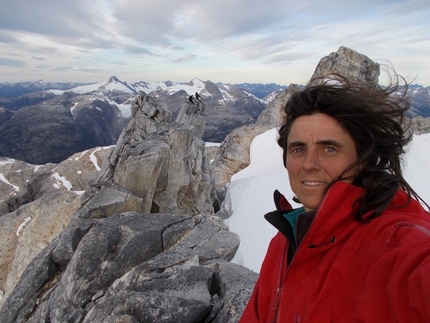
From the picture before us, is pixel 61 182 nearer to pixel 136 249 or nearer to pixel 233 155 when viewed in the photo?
pixel 233 155

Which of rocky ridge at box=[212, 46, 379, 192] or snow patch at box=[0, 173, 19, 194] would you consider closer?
rocky ridge at box=[212, 46, 379, 192]

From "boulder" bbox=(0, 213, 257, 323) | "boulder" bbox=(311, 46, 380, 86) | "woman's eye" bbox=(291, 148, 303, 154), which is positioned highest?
"boulder" bbox=(311, 46, 380, 86)

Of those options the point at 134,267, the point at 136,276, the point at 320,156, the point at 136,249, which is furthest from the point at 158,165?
the point at 320,156

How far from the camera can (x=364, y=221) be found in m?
2.18

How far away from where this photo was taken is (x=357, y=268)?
2.04 metres

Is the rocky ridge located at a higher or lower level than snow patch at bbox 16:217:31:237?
higher

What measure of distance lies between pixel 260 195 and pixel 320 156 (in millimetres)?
22800

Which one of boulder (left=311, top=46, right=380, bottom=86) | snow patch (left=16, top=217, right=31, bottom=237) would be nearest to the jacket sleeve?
snow patch (left=16, top=217, right=31, bottom=237)

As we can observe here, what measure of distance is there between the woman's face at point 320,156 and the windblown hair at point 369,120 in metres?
0.07

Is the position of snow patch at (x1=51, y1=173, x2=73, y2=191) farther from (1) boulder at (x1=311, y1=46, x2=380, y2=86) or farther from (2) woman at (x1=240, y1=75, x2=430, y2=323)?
(2) woman at (x1=240, y1=75, x2=430, y2=323)

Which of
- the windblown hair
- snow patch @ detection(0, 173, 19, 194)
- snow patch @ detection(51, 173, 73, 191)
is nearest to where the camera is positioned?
the windblown hair

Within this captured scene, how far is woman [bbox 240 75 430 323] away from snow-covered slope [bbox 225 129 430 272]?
1367cm

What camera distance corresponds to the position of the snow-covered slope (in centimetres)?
1736

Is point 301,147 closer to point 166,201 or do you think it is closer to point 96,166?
point 166,201
